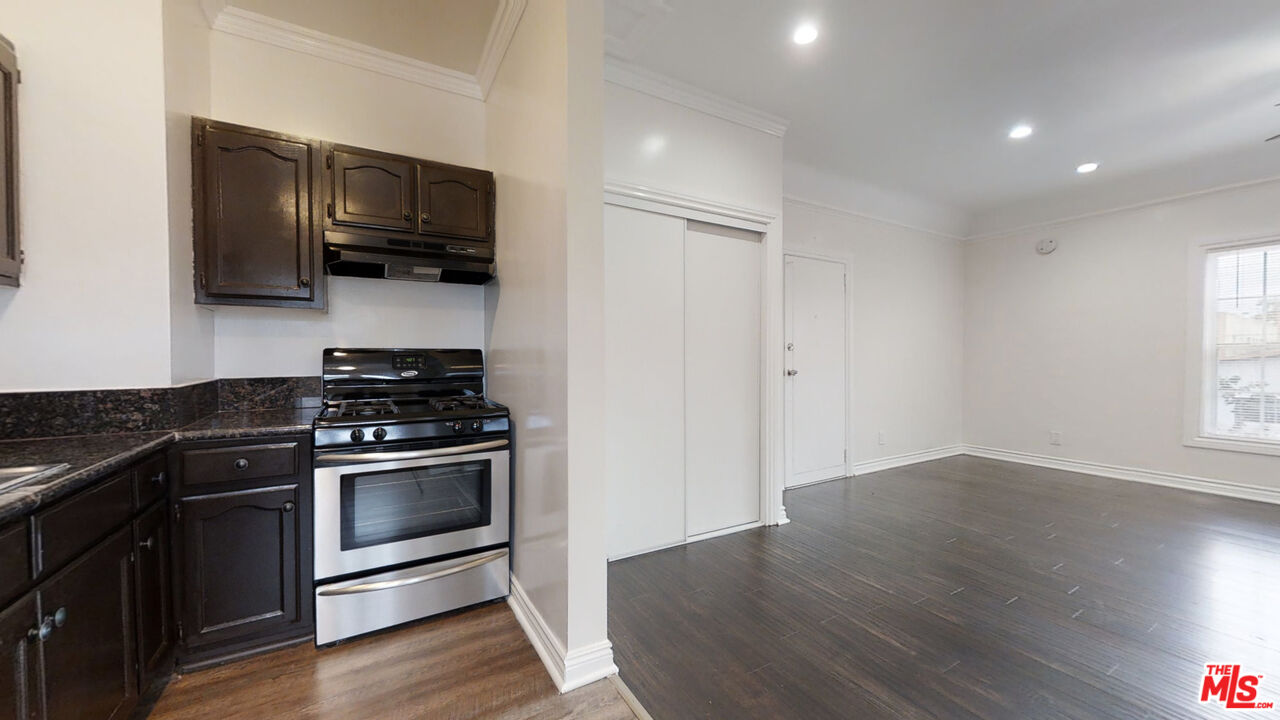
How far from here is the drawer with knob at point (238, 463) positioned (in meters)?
1.73

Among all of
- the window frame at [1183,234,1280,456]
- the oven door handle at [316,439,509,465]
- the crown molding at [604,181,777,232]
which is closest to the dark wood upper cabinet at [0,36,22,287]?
A: the oven door handle at [316,439,509,465]

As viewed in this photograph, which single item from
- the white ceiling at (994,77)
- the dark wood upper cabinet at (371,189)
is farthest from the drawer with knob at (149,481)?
the white ceiling at (994,77)

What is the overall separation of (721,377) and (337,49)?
300cm

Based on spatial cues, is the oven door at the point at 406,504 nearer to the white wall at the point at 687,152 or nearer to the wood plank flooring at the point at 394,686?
→ the wood plank flooring at the point at 394,686

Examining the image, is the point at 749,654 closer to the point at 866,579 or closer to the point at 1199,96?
the point at 866,579

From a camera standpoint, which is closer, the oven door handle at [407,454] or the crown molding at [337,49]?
the oven door handle at [407,454]

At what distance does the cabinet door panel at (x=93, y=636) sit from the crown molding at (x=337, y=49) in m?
2.47

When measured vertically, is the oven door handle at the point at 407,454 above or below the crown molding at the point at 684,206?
below

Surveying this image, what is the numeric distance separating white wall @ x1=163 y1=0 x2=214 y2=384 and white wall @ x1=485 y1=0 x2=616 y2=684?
1.43 m

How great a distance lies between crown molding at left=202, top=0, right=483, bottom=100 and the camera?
91.6 inches

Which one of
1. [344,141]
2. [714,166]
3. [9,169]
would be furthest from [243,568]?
[714,166]

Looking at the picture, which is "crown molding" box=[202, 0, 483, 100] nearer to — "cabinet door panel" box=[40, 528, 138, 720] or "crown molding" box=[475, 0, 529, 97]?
"crown molding" box=[475, 0, 529, 97]

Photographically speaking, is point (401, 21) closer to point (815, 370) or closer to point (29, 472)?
point (29, 472)

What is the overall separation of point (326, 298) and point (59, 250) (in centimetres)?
88
